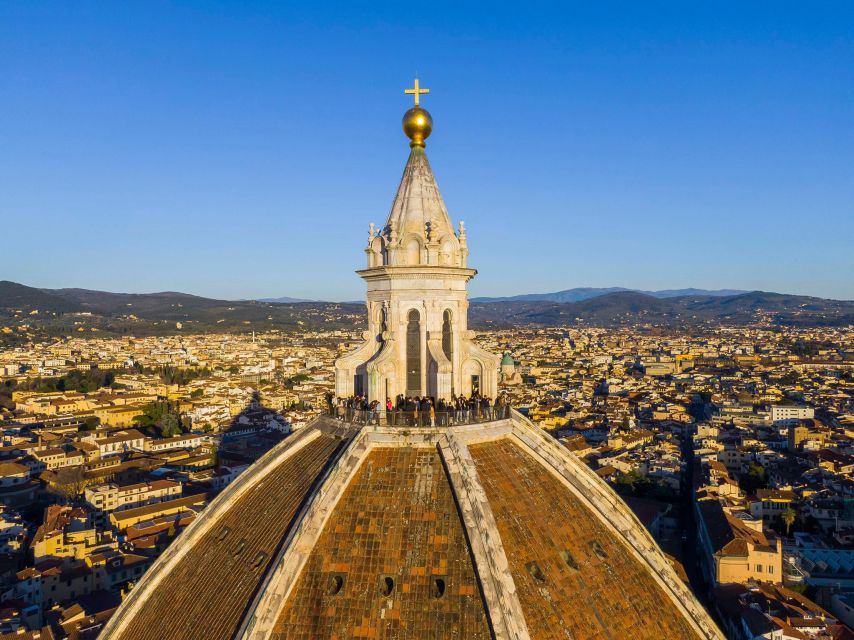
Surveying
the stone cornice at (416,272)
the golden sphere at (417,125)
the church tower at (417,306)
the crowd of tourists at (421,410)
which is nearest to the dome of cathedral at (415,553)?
the crowd of tourists at (421,410)

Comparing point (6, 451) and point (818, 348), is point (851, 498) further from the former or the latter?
point (818, 348)

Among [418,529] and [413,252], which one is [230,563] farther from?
[413,252]

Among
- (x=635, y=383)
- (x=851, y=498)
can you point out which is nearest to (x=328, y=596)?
(x=851, y=498)

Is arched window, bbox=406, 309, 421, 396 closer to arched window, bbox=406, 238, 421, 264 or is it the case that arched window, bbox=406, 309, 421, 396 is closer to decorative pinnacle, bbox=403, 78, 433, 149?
arched window, bbox=406, 238, 421, 264

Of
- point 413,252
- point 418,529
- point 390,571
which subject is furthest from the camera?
point 413,252

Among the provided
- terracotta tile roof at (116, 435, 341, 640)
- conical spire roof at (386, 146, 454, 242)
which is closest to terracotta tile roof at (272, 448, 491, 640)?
terracotta tile roof at (116, 435, 341, 640)

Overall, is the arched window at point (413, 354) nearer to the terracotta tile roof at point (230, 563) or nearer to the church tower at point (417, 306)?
the church tower at point (417, 306)

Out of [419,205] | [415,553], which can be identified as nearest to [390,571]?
[415,553]
